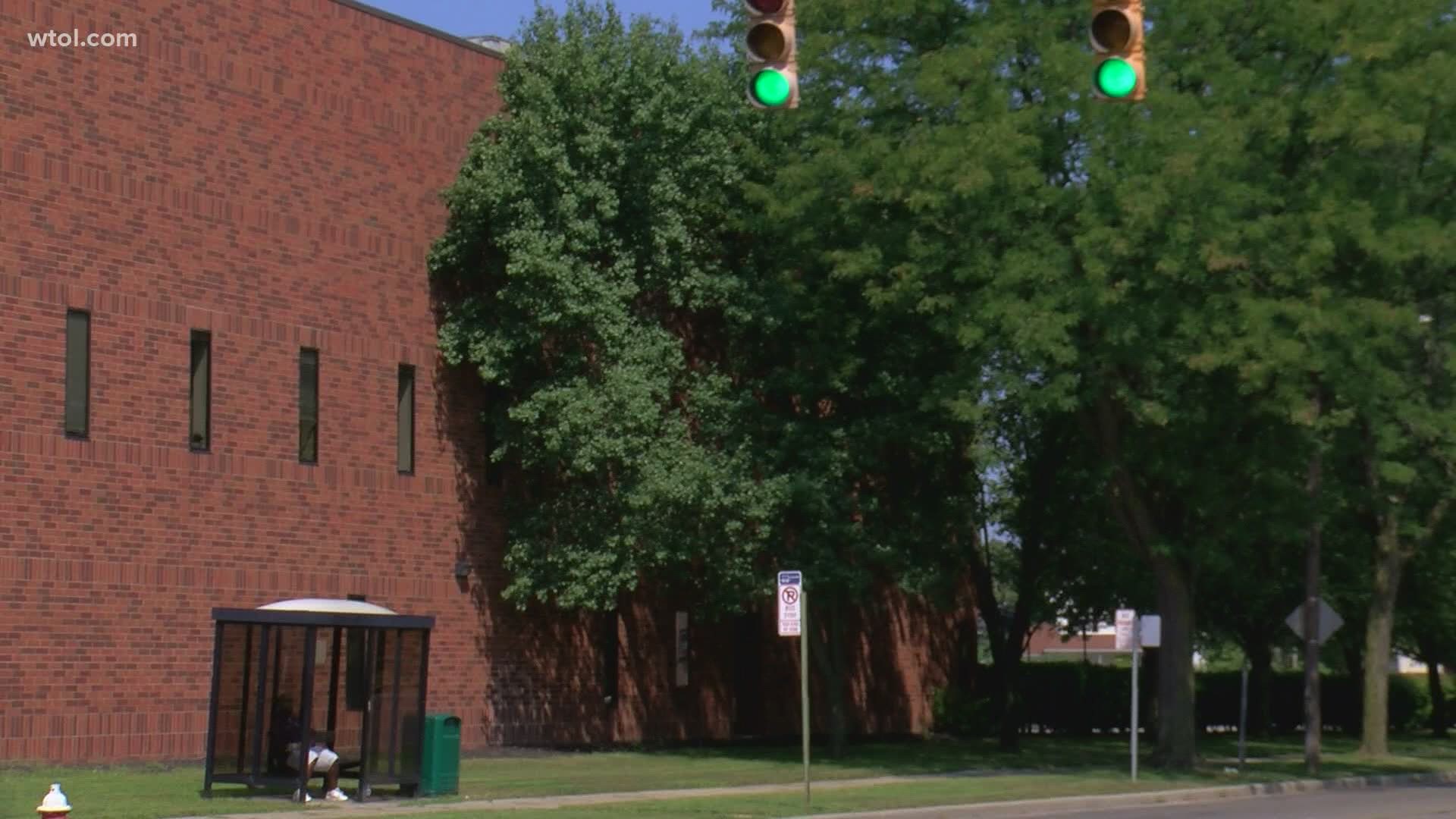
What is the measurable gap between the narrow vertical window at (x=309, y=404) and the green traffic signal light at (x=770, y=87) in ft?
69.5

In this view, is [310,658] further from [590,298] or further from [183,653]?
[590,298]

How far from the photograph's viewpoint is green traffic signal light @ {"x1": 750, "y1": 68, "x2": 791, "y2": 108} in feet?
37.4

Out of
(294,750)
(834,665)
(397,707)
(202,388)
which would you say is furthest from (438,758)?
(834,665)

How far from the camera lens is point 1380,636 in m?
43.4

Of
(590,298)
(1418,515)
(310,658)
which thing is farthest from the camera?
(1418,515)

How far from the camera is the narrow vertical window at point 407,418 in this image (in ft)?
110

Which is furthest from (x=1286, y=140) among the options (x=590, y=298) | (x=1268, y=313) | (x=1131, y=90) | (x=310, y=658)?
Result: (x=1131, y=90)

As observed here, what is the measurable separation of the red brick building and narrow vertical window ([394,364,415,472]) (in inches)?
4.1

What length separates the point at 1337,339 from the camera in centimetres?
2959

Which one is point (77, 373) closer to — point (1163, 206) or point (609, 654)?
Result: point (609, 654)

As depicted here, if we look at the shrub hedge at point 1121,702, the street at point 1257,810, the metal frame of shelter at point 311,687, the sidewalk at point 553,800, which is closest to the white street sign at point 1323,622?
the street at point 1257,810

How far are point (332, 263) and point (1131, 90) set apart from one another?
22189mm

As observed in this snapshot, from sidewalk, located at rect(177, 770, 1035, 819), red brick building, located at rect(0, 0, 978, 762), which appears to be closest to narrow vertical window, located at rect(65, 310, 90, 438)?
red brick building, located at rect(0, 0, 978, 762)

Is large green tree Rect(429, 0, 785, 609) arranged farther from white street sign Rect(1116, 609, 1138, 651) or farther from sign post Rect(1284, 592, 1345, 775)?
sign post Rect(1284, 592, 1345, 775)
